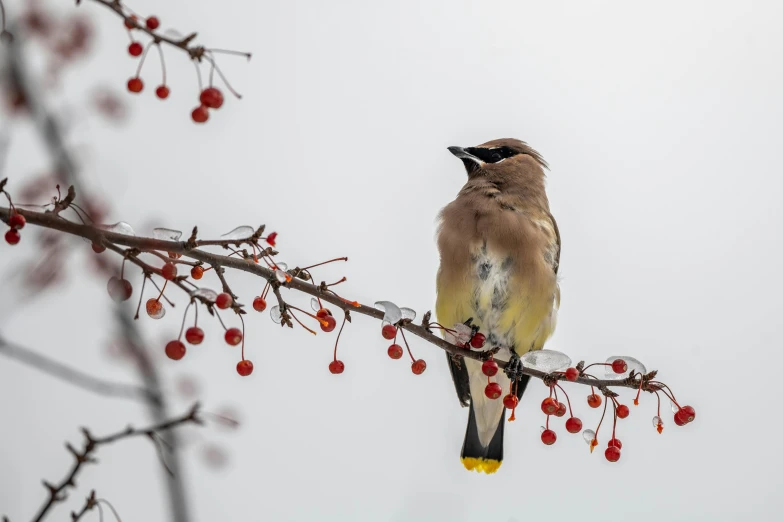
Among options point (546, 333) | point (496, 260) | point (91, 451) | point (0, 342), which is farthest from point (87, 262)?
point (546, 333)

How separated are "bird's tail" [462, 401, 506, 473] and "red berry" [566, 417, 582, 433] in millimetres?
1376

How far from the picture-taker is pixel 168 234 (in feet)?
6.17

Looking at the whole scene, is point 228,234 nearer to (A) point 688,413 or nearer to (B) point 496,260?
(A) point 688,413

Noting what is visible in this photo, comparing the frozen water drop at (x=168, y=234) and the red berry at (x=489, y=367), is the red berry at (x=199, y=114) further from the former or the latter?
the red berry at (x=489, y=367)

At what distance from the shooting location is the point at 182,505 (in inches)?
55.7

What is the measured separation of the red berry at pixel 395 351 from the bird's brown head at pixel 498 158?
194 centimetres

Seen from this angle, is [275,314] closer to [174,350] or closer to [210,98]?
[174,350]

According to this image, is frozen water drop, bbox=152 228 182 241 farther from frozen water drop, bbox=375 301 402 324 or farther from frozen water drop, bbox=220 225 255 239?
frozen water drop, bbox=375 301 402 324

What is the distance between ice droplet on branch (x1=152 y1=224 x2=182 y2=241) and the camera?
188 cm

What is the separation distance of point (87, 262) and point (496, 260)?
1.93 meters

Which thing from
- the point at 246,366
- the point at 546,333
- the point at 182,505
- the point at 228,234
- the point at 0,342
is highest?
the point at 546,333

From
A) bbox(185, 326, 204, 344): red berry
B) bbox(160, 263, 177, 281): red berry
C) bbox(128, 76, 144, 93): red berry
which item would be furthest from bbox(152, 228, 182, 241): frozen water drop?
bbox(128, 76, 144, 93): red berry

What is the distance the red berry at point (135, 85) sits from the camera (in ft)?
6.34

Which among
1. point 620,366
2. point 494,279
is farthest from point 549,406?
point 494,279
